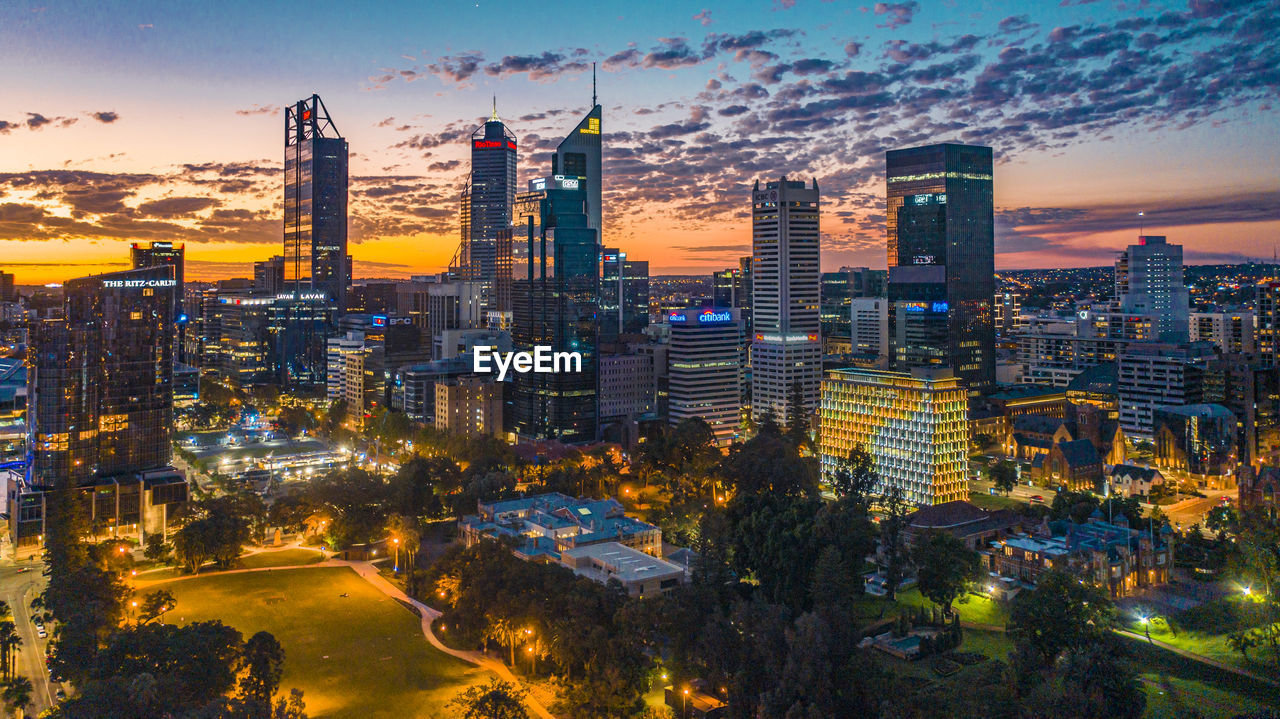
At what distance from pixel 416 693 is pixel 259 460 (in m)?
69.4

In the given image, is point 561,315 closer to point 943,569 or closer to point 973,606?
point 973,606

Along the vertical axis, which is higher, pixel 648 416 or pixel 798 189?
pixel 798 189

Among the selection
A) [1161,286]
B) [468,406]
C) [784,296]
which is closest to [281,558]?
[468,406]

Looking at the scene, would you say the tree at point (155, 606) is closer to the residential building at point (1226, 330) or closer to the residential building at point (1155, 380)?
the residential building at point (1155, 380)

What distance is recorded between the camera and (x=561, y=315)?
13412 cm

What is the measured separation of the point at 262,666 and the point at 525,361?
9082 centimetres

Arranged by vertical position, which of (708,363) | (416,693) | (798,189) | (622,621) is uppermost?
(798,189)

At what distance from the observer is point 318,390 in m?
192

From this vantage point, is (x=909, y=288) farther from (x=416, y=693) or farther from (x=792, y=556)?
(x=416, y=693)

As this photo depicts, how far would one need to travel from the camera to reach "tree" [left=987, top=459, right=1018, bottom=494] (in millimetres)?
98688

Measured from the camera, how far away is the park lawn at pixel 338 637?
50750 millimetres

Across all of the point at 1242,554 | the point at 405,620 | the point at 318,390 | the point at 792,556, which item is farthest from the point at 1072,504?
the point at 318,390

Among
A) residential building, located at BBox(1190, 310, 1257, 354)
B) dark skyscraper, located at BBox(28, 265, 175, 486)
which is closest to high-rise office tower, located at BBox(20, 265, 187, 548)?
dark skyscraper, located at BBox(28, 265, 175, 486)

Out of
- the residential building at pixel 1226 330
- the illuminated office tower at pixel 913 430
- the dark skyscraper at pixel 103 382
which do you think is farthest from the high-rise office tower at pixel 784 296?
the dark skyscraper at pixel 103 382
